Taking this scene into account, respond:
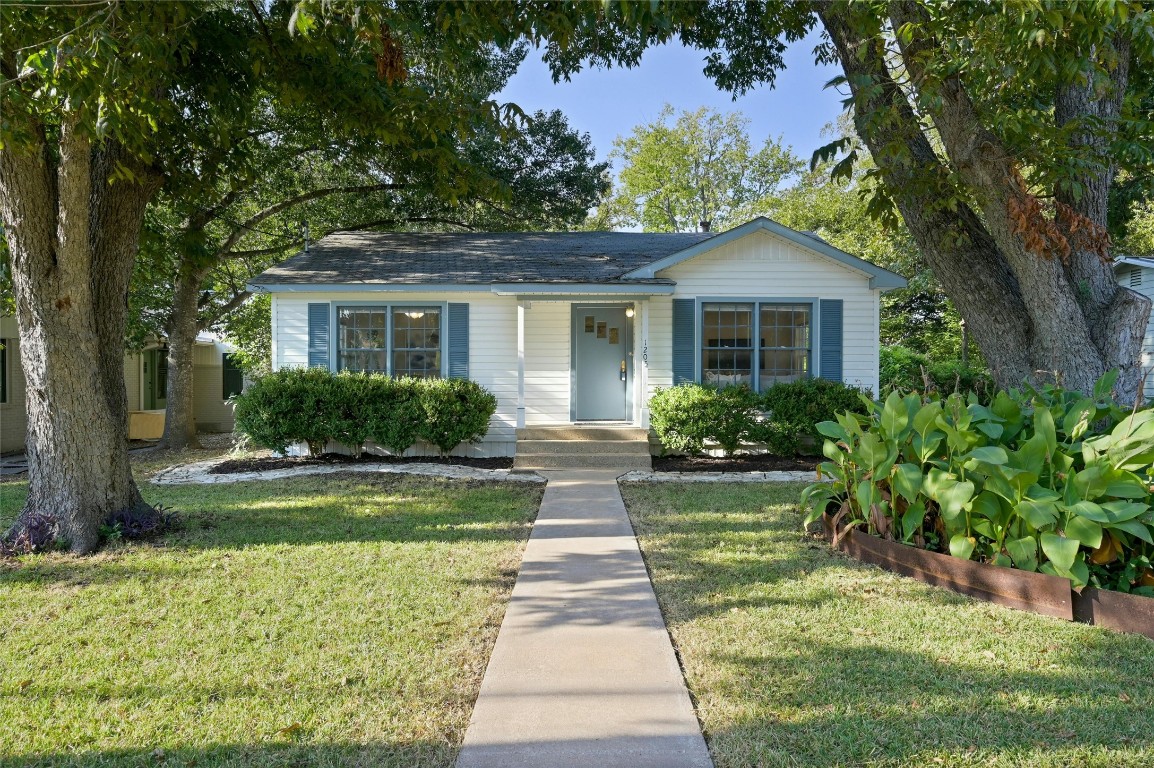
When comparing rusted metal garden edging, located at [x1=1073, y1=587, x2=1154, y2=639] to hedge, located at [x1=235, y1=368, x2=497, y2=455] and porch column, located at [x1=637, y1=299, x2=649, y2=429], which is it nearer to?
porch column, located at [x1=637, y1=299, x2=649, y2=429]

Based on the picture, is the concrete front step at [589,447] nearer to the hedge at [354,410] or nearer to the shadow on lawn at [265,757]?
the hedge at [354,410]

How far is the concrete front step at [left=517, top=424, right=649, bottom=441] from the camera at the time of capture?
10.2m

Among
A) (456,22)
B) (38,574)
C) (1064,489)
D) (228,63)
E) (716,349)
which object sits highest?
(228,63)

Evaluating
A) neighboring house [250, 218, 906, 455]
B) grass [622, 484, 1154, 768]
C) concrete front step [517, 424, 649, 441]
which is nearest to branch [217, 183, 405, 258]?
neighboring house [250, 218, 906, 455]

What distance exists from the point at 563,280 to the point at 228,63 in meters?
5.31

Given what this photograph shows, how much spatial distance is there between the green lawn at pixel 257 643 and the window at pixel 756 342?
230 inches

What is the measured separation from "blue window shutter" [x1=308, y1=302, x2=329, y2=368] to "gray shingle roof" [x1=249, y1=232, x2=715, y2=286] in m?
0.50

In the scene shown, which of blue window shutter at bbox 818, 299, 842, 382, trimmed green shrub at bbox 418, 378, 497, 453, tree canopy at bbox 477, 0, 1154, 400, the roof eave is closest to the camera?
tree canopy at bbox 477, 0, 1154, 400

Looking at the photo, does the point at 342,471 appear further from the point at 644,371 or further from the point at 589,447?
the point at 644,371

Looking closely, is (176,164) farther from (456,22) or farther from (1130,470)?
(1130,470)

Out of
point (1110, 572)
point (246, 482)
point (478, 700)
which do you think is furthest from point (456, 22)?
point (246, 482)

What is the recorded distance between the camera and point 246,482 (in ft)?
28.0

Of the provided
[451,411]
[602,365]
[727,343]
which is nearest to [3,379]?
[451,411]

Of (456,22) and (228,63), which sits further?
(228,63)
